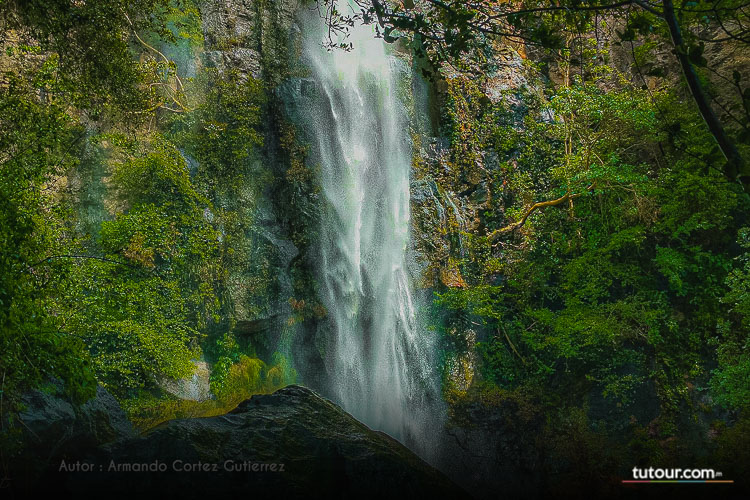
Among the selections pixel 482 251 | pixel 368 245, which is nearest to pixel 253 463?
pixel 368 245

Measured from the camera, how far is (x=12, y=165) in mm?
5039

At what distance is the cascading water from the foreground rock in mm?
5364

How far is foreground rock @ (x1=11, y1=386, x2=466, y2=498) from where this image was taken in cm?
422

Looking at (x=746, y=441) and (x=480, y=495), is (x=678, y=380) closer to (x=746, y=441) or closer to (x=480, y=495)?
A: (x=746, y=441)

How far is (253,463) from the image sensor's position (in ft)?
15.6

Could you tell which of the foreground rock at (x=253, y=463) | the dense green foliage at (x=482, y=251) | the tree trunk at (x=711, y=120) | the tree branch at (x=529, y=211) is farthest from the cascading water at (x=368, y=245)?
the tree trunk at (x=711, y=120)

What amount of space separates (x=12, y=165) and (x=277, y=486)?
12.9ft

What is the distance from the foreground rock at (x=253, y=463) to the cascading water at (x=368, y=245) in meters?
5.36

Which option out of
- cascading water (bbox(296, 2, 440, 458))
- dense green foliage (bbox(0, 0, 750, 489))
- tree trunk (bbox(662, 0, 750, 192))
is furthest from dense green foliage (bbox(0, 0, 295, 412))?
tree trunk (bbox(662, 0, 750, 192))

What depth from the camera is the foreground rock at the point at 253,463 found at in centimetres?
422

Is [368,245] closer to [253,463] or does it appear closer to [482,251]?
[482,251]

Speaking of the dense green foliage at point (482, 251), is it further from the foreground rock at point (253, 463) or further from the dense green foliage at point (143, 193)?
the foreground rock at point (253, 463)

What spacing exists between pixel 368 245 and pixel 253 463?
7.82 m

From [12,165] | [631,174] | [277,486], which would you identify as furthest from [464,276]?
[12,165]
